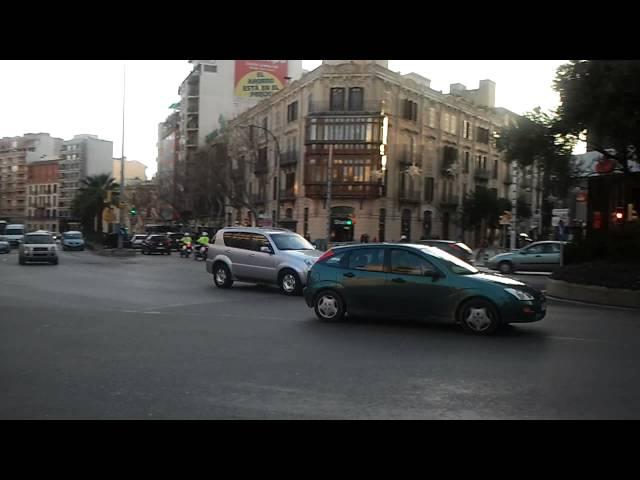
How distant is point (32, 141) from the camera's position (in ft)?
424

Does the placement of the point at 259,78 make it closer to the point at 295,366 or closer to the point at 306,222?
A: the point at 306,222

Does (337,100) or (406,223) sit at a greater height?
(337,100)

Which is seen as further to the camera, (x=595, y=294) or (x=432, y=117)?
(x=432, y=117)

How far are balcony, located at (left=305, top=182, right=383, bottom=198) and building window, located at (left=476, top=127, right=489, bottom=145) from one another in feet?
61.9

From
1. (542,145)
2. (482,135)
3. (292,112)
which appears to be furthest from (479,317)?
(482,135)

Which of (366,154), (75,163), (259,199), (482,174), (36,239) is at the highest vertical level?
(75,163)

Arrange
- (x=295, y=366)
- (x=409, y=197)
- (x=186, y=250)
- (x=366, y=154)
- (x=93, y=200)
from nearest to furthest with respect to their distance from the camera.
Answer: (x=295, y=366), (x=186, y=250), (x=366, y=154), (x=409, y=197), (x=93, y=200)

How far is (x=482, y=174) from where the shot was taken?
61250 millimetres

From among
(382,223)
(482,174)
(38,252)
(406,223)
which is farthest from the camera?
(482,174)

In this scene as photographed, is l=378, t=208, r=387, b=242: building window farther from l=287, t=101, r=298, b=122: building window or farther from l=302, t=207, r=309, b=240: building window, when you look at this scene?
l=287, t=101, r=298, b=122: building window

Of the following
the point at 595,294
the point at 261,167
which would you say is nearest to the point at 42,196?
the point at 261,167

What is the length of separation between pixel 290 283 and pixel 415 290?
5.89 metres

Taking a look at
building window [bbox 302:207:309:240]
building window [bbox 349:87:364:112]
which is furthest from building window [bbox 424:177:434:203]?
building window [bbox 302:207:309:240]
